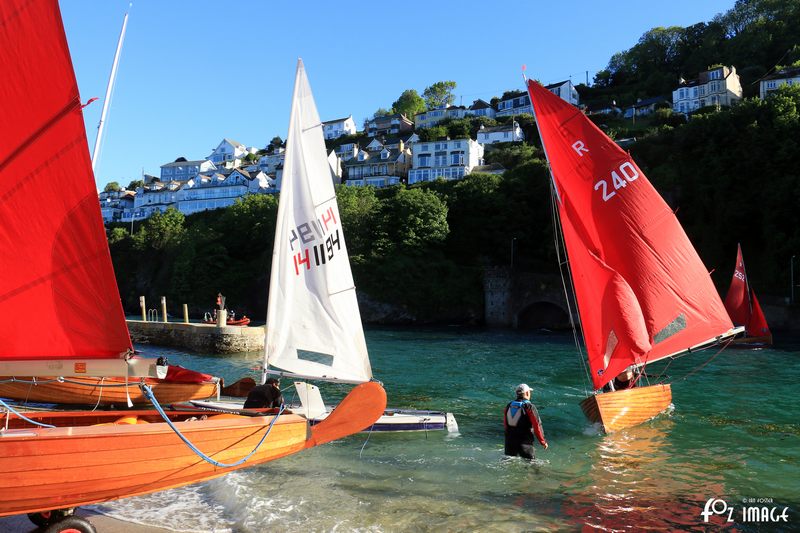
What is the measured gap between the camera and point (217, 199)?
117m

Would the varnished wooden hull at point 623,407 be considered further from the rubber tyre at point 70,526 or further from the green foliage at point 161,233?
the green foliage at point 161,233

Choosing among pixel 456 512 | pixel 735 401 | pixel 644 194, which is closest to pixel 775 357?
pixel 735 401

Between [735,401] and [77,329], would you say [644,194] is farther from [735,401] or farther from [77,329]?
[77,329]

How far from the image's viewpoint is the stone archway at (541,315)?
60.9 m

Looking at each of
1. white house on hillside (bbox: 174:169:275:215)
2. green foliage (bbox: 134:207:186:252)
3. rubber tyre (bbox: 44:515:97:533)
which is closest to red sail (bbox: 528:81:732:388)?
rubber tyre (bbox: 44:515:97:533)

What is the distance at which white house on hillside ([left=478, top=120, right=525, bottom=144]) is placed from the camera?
106 metres

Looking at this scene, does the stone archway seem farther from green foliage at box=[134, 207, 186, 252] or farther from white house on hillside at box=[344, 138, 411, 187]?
green foliage at box=[134, 207, 186, 252]

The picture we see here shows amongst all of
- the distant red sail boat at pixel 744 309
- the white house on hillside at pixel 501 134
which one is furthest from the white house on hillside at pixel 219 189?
the distant red sail boat at pixel 744 309

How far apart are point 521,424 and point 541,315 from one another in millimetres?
53731

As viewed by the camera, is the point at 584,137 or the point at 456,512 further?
the point at 584,137

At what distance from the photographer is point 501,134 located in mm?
106062

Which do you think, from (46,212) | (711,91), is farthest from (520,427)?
(711,91)

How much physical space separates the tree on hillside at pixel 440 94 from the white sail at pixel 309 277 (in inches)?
6059

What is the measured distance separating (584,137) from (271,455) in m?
11.6
